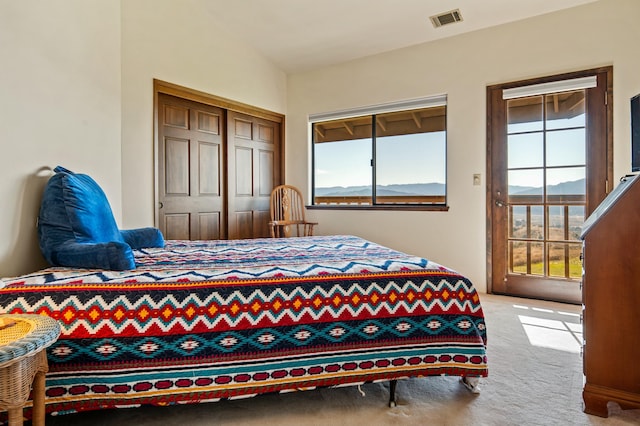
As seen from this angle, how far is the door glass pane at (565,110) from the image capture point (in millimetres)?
3137

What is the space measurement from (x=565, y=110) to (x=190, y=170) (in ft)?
11.8

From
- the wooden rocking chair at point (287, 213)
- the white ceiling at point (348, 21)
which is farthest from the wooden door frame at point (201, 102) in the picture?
the white ceiling at point (348, 21)

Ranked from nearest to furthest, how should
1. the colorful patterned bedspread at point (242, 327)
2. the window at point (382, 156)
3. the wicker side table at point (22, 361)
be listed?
the wicker side table at point (22, 361), the colorful patterned bedspread at point (242, 327), the window at point (382, 156)

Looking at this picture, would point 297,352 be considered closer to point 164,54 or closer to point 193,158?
point 193,158

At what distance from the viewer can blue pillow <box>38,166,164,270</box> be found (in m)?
1.61

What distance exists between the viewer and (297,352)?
1456 millimetres

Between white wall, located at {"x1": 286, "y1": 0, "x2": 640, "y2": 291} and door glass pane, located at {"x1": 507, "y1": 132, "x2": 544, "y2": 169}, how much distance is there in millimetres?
255

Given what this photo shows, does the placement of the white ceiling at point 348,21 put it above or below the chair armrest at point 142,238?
above

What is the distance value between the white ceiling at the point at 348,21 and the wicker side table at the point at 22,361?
10.6ft

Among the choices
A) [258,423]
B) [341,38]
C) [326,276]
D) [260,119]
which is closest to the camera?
[258,423]

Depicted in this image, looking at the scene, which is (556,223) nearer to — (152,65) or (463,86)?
(463,86)

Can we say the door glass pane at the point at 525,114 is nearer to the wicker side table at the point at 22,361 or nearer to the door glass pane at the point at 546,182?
the door glass pane at the point at 546,182

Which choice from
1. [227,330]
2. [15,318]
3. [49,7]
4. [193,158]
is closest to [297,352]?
[227,330]

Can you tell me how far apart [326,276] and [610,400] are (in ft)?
4.26
